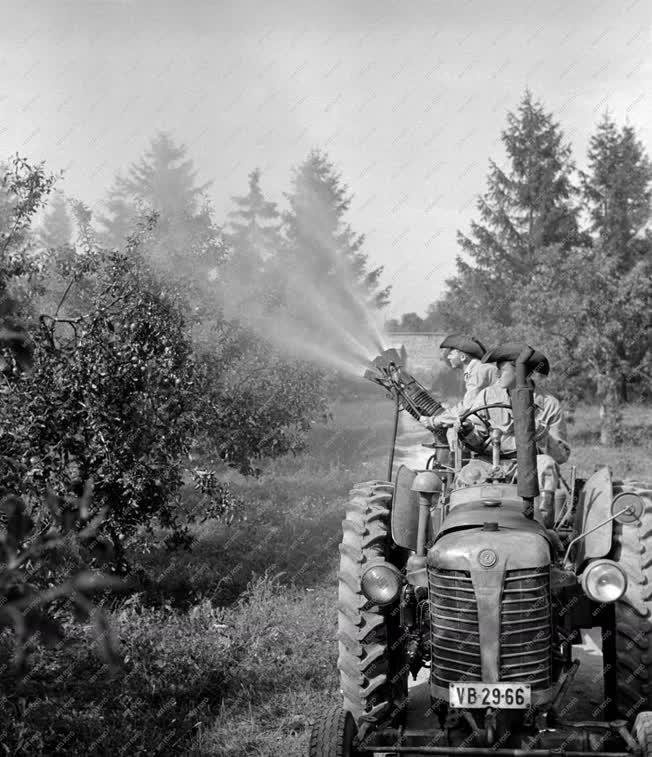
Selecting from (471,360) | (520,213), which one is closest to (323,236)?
(520,213)

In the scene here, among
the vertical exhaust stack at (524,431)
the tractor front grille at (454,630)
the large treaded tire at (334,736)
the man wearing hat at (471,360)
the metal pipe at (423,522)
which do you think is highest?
the man wearing hat at (471,360)

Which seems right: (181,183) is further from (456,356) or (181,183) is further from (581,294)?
(456,356)

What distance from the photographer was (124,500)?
25.3 ft

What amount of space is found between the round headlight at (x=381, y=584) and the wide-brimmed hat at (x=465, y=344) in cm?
429

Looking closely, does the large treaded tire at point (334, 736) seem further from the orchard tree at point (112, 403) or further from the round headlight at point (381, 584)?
the orchard tree at point (112, 403)

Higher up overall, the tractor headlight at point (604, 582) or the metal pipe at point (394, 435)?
the metal pipe at point (394, 435)

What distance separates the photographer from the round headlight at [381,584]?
4.69 meters

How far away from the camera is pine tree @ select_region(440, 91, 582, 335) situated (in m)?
36.6

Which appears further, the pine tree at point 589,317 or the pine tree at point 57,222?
the pine tree at point 57,222

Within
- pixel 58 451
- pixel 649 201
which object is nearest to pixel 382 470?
pixel 58 451

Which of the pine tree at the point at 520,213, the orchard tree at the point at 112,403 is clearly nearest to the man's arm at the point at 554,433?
the orchard tree at the point at 112,403

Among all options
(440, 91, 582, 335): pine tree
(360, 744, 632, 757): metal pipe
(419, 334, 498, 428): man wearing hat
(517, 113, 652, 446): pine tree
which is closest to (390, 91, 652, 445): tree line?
(440, 91, 582, 335): pine tree

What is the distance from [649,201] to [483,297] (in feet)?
32.4

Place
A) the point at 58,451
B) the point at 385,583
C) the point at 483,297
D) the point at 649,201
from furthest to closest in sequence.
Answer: the point at 649,201
the point at 483,297
the point at 58,451
the point at 385,583
